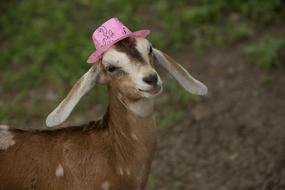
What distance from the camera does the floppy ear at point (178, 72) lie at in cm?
374

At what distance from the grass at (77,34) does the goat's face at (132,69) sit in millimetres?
2082

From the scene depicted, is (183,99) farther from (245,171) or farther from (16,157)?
(16,157)

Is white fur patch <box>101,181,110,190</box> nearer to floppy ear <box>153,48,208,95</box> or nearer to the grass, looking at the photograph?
floppy ear <box>153,48,208,95</box>

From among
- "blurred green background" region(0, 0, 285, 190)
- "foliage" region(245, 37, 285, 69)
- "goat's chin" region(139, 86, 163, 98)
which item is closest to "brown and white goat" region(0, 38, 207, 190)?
"goat's chin" region(139, 86, 163, 98)

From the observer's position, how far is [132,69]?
342 cm

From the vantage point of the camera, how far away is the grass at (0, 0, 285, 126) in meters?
5.98

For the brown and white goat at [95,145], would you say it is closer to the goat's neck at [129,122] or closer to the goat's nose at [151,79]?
the goat's neck at [129,122]

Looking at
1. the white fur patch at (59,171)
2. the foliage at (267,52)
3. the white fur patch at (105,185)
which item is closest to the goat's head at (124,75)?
the white fur patch at (59,171)

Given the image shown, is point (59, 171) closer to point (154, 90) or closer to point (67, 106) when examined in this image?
point (67, 106)

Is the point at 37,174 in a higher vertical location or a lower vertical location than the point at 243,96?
higher

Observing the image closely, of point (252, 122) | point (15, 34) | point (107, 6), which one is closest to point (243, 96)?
point (252, 122)

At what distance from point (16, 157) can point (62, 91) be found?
2.36m

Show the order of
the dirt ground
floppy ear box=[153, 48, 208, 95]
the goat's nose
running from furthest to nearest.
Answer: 1. the dirt ground
2. floppy ear box=[153, 48, 208, 95]
3. the goat's nose

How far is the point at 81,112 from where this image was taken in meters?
5.72
